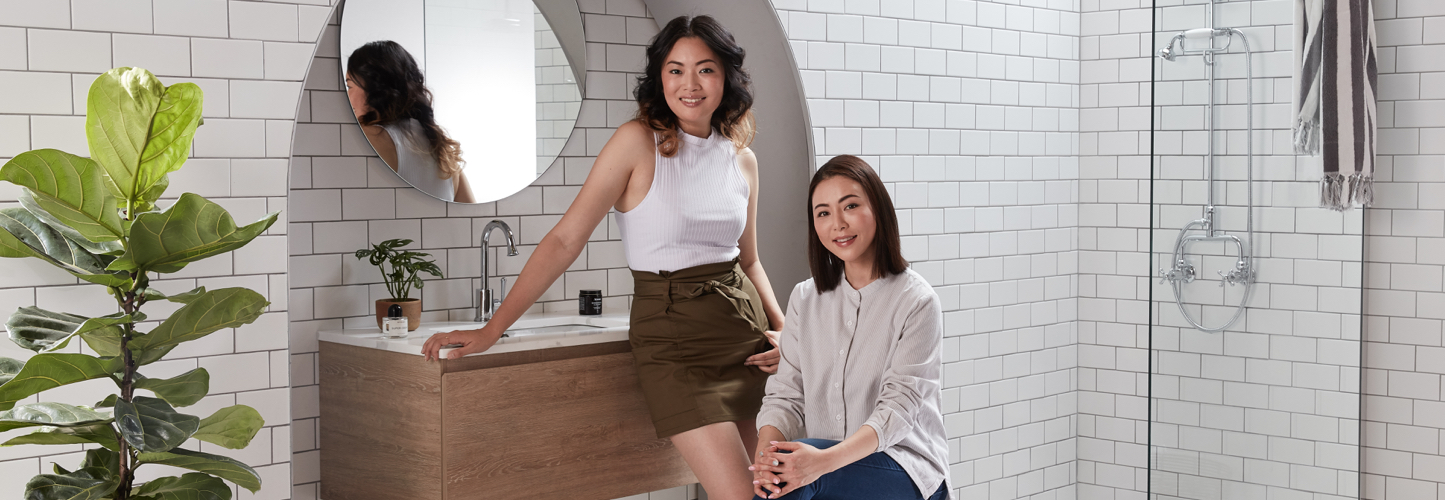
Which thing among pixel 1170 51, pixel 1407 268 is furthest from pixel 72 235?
pixel 1407 268

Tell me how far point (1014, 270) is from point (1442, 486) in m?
1.63

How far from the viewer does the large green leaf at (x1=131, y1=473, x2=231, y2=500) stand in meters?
2.06

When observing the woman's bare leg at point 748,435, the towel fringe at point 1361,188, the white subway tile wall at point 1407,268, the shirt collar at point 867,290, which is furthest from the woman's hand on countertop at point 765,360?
→ the white subway tile wall at point 1407,268

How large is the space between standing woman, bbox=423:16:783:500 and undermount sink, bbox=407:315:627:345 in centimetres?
34

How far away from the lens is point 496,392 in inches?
109

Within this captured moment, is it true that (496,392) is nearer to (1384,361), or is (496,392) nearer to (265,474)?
(265,474)

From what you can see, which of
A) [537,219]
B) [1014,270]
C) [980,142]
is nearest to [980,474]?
[1014,270]

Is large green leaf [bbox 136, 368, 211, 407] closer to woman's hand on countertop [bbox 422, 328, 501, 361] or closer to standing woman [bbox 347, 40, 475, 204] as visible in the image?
woman's hand on countertop [bbox 422, 328, 501, 361]

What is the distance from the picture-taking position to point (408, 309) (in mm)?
3016

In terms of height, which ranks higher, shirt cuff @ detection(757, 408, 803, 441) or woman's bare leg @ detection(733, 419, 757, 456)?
shirt cuff @ detection(757, 408, 803, 441)

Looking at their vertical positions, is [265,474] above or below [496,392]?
below

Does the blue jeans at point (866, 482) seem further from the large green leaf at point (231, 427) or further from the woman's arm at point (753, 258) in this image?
the large green leaf at point (231, 427)

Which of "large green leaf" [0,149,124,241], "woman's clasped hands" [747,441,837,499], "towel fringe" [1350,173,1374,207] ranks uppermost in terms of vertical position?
"towel fringe" [1350,173,1374,207]

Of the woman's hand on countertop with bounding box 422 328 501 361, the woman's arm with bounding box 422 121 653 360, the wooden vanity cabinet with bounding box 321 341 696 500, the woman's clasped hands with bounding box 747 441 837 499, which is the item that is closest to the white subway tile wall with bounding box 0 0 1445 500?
the wooden vanity cabinet with bounding box 321 341 696 500
